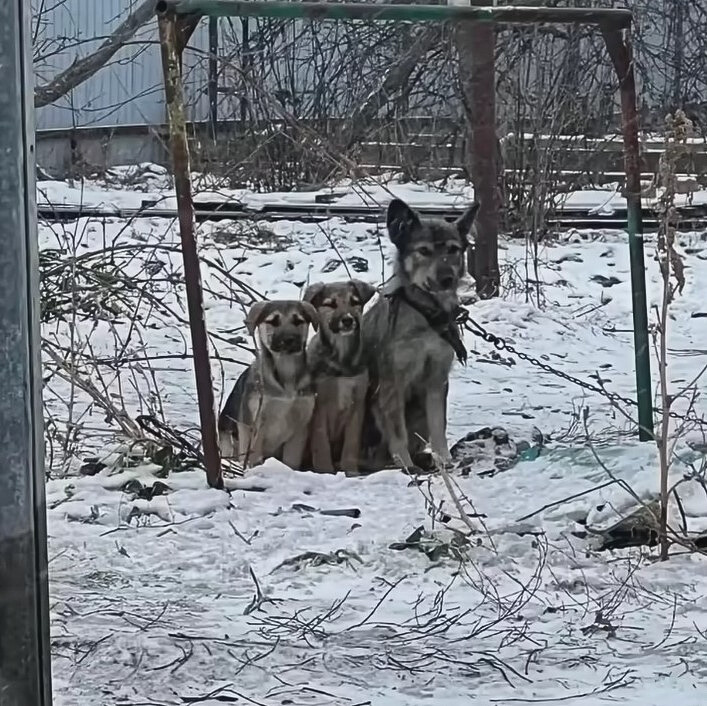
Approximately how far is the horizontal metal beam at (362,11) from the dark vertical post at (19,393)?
118 inches

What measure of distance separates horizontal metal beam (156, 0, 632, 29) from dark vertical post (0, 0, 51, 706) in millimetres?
3007

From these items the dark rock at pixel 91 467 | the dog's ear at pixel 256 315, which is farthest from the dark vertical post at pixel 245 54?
the dark rock at pixel 91 467

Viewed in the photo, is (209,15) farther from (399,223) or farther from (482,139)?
(482,139)

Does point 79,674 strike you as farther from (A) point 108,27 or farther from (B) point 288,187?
(A) point 108,27

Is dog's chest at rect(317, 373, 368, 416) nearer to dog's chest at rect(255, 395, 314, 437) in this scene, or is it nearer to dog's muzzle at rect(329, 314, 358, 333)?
dog's chest at rect(255, 395, 314, 437)

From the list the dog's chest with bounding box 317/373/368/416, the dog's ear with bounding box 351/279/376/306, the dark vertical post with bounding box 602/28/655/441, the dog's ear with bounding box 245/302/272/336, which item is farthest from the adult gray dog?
Answer: the dark vertical post with bounding box 602/28/655/441

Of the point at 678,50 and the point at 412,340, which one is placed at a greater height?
the point at 678,50

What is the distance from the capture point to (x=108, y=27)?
788 inches

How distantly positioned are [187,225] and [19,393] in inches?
126

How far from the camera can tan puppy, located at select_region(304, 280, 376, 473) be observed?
6949 millimetres

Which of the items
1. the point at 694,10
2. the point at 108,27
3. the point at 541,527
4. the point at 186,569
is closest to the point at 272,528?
the point at 186,569

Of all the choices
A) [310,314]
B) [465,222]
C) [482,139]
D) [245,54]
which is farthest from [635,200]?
[245,54]

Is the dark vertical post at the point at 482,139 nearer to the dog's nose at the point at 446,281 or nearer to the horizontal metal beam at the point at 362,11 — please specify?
the dog's nose at the point at 446,281

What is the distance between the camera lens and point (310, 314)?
6781mm
